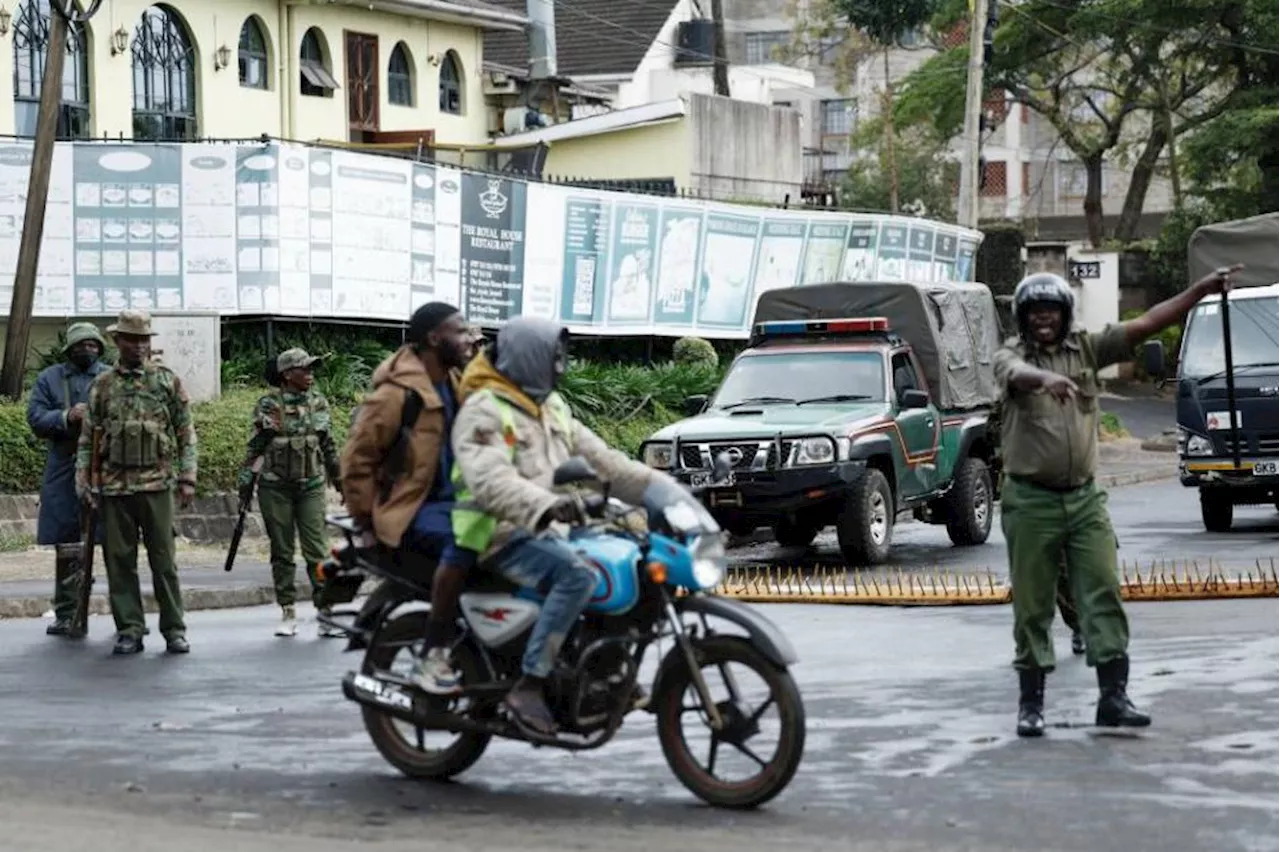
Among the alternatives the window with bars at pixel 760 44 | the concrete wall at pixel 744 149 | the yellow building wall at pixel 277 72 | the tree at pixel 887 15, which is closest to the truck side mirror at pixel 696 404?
the yellow building wall at pixel 277 72

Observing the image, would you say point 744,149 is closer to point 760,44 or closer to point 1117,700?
point 1117,700

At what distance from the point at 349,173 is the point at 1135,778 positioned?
58.8 feet

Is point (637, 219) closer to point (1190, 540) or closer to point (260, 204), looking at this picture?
point (260, 204)

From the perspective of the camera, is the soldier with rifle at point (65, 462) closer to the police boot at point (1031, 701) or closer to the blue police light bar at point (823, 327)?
the police boot at point (1031, 701)

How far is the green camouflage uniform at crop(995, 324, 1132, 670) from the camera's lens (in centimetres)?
1013

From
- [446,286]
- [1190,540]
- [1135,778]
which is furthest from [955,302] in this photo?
[1135,778]

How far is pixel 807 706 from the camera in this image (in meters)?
11.1

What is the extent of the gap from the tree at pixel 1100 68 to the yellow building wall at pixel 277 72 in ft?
51.5

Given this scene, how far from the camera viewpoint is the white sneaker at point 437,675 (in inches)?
358

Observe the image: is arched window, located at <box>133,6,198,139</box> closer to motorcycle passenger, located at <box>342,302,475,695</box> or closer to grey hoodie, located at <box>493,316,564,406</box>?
motorcycle passenger, located at <box>342,302,475,695</box>

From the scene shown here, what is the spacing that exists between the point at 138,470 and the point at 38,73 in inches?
827

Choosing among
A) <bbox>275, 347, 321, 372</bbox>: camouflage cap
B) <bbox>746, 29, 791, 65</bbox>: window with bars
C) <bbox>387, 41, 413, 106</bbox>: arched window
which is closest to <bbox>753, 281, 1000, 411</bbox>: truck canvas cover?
<bbox>275, 347, 321, 372</bbox>: camouflage cap

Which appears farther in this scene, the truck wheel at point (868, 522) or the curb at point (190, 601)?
the truck wheel at point (868, 522)

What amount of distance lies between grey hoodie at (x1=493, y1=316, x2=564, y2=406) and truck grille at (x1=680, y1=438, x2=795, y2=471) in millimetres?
10510
